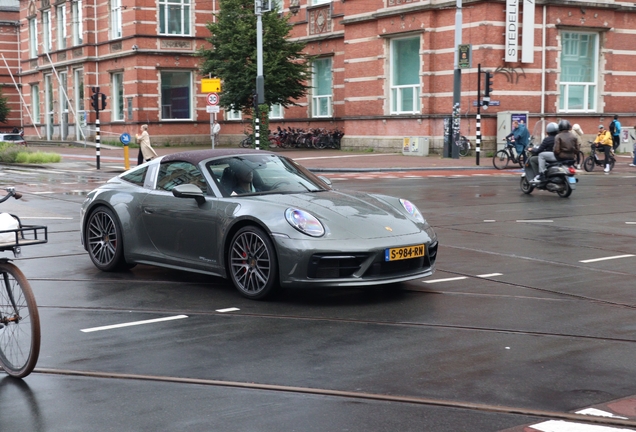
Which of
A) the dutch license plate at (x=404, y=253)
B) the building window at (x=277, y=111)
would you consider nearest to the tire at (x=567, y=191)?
the dutch license plate at (x=404, y=253)

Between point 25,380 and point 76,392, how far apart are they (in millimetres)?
484

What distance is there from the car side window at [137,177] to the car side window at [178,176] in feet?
0.75

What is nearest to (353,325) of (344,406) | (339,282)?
(339,282)

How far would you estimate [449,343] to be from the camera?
6.05 meters

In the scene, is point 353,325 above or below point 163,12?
below

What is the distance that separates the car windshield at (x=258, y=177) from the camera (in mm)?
8258

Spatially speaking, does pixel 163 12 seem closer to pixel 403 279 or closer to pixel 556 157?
pixel 556 157

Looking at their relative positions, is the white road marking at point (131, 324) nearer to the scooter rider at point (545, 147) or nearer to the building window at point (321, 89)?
the scooter rider at point (545, 147)

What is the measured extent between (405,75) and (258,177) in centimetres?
3053

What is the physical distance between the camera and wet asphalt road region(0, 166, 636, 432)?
4582 mm

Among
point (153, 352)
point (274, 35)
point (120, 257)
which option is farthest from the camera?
point (274, 35)

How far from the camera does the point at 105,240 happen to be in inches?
360

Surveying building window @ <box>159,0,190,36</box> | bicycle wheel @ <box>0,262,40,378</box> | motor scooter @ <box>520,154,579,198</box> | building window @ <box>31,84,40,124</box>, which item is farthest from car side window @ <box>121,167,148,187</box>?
→ building window @ <box>31,84,40,124</box>

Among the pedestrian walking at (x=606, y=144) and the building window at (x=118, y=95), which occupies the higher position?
the building window at (x=118, y=95)
